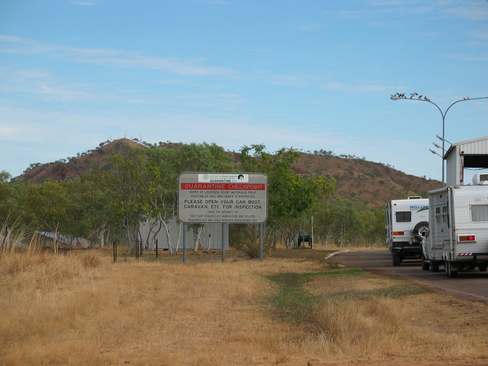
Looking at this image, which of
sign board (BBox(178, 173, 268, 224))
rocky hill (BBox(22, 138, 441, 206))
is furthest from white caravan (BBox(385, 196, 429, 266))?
rocky hill (BBox(22, 138, 441, 206))

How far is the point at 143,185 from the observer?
4550 centimetres

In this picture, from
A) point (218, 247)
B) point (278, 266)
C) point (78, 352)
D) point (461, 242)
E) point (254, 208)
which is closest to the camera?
point (78, 352)

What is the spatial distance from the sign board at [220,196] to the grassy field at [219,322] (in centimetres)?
1141

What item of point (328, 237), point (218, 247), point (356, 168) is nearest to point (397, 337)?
point (218, 247)

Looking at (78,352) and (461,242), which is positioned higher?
(461,242)

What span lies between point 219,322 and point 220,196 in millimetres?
17922

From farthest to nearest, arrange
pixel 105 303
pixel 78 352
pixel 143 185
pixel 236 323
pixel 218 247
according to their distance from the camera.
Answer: pixel 218 247
pixel 143 185
pixel 105 303
pixel 236 323
pixel 78 352

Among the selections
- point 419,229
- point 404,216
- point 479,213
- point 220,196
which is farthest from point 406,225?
point 479,213

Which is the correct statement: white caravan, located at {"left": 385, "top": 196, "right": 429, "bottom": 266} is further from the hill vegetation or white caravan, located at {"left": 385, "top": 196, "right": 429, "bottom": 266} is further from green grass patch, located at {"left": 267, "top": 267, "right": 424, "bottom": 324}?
the hill vegetation

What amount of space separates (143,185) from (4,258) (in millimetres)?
30012

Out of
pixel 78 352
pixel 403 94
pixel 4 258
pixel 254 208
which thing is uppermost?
pixel 403 94

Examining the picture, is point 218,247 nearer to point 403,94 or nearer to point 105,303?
point 403,94

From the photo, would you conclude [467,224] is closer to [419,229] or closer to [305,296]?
[305,296]

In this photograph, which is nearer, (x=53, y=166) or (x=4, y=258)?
(x=4, y=258)
